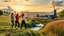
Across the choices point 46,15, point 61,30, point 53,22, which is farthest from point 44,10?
point 61,30

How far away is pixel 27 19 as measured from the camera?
1.60 metres

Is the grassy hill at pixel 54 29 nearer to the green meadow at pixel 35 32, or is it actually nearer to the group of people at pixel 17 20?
the green meadow at pixel 35 32

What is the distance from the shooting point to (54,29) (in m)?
1.56

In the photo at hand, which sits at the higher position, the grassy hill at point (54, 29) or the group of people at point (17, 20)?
the group of people at point (17, 20)

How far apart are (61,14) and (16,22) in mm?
505

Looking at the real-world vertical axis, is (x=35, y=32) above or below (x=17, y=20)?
below

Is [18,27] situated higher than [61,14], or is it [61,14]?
[61,14]

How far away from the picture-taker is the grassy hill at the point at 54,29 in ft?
5.11

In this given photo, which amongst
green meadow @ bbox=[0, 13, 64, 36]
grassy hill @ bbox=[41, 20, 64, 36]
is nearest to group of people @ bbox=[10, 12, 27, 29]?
green meadow @ bbox=[0, 13, 64, 36]

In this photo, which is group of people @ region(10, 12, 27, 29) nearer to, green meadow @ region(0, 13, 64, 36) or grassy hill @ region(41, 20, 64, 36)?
green meadow @ region(0, 13, 64, 36)

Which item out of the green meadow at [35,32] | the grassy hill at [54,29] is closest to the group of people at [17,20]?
the green meadow at [35,32]

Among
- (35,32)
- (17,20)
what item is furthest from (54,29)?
(17,20)

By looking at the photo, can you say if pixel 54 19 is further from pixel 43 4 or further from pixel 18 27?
pixel 18 27

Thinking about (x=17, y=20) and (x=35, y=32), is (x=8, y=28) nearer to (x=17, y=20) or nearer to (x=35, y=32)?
(x=17, y=20)
